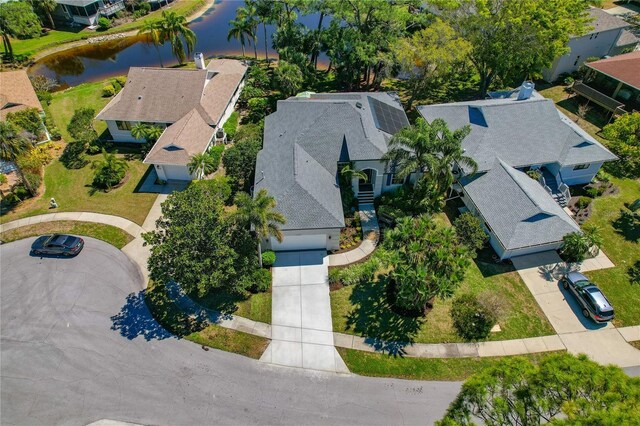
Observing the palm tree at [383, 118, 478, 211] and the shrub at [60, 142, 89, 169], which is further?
the shrub at [60, 142, 89, 169]

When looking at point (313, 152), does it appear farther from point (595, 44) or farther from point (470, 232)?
point (595, 44)

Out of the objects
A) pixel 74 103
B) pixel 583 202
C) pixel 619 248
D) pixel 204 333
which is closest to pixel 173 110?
pixel 74 103

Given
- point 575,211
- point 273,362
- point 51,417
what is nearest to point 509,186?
point 575,211

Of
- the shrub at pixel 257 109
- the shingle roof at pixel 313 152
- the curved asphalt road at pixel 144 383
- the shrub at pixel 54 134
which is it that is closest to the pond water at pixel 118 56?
the shrub at pixel 54 134

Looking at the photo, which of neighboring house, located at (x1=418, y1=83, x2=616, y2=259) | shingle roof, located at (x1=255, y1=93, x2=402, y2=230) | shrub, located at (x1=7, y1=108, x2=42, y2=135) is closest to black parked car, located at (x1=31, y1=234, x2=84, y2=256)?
shrub, located at (x1=7, y1=108, x2=42, y2=135)

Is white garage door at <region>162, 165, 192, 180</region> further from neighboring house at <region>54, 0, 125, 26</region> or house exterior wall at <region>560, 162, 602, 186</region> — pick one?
neighboring house at <region>54, 0, 125, 26</region>

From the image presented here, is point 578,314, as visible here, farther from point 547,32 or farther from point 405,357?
point 547,32
